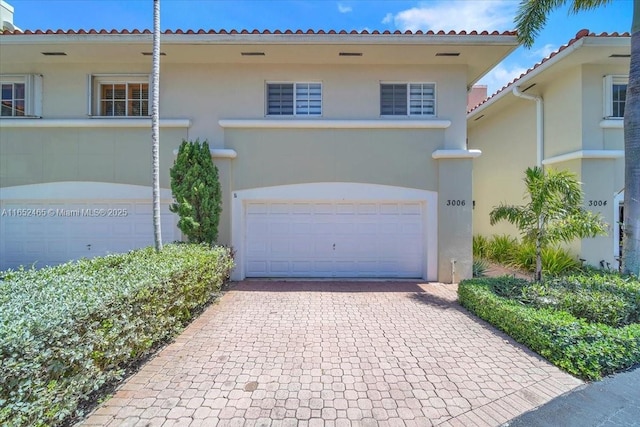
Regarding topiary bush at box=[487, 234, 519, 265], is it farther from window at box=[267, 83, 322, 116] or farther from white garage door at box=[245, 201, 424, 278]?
window at box=[267, 83, 322, 116]

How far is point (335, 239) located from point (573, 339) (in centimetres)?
569

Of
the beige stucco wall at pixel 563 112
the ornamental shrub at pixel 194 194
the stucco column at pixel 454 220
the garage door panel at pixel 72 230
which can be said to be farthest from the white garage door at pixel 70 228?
the beige stucco wall at pixel 563 112

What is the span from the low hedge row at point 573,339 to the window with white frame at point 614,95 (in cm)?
722

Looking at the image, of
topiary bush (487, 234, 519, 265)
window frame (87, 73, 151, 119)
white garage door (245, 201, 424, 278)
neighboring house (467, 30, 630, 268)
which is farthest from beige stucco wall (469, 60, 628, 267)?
window frame (87, 73, 151, 119)

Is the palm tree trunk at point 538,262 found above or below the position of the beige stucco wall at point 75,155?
below

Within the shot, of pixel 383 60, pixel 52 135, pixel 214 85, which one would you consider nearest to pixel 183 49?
pixel 214 85

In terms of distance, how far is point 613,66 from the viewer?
28.8ft

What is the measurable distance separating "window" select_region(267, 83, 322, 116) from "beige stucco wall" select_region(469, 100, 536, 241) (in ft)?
26.1

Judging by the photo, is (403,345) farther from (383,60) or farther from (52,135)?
(52,135)

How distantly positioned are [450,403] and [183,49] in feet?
31.1

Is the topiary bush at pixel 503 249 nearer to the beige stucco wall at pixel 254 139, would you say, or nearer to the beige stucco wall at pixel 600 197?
the beige stucco wall at pixel 600 197

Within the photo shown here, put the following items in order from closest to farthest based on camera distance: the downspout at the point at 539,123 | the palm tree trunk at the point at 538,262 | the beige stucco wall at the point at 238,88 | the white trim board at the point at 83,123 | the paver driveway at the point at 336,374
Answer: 1. the paver driveway at the point at 336,374
2. the palm tree trunk at the point at 538,262
3. the white trim board at the point at 83,123
4. the beige stucco wall at the point at 238,88
5. the downspout at the point at 539,123

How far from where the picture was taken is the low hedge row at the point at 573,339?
4.00m

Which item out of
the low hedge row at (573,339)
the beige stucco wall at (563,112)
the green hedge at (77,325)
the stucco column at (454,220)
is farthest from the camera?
the beige stucco wall at (563,112)
